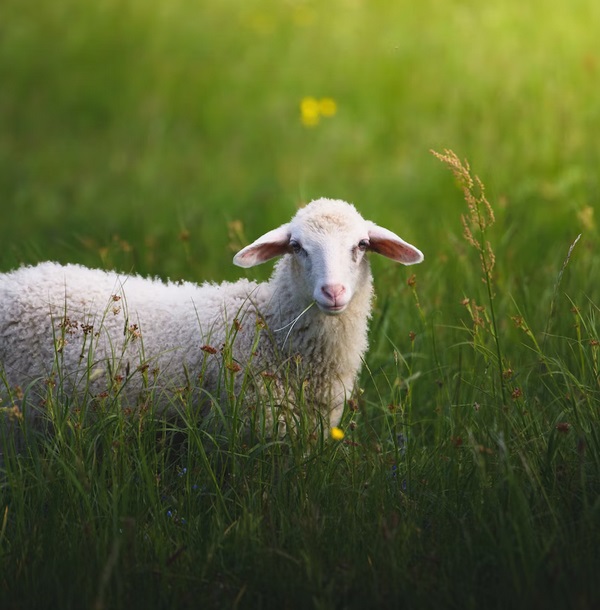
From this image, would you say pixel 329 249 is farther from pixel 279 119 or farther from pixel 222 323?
pixel 279 119

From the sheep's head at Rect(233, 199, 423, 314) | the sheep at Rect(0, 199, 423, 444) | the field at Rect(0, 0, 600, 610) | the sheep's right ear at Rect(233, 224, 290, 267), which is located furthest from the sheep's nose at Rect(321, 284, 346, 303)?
the sheep's right ear at Rect(233, 224, 290, 267)

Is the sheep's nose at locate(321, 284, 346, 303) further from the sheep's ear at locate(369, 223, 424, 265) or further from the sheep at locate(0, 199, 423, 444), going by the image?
A: the sheep's ear at locate(369, 223, 424, 265)

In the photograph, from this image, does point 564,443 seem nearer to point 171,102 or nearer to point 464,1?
point 171,102

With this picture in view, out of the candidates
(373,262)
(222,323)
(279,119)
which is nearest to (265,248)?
(222,323)

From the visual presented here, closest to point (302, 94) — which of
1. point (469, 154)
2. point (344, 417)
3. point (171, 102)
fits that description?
point (171, 102)

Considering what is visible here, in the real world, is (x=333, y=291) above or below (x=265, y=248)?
below

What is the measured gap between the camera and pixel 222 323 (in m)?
3.73

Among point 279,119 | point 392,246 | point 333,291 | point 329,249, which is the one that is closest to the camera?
point 333,291

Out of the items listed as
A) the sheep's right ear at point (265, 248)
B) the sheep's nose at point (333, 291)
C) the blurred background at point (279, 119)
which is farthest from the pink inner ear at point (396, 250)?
the blurred background at point (279, 119)

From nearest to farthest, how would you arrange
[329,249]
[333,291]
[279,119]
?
1. [333,291]
2. [329,249]
3. [279,119]

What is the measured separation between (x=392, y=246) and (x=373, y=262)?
4.51 ft

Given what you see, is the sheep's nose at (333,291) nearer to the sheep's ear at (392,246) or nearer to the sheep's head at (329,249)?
the sheep's head at (329,249)

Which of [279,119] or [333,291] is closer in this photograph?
[333,291]

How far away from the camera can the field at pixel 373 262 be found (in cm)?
255
